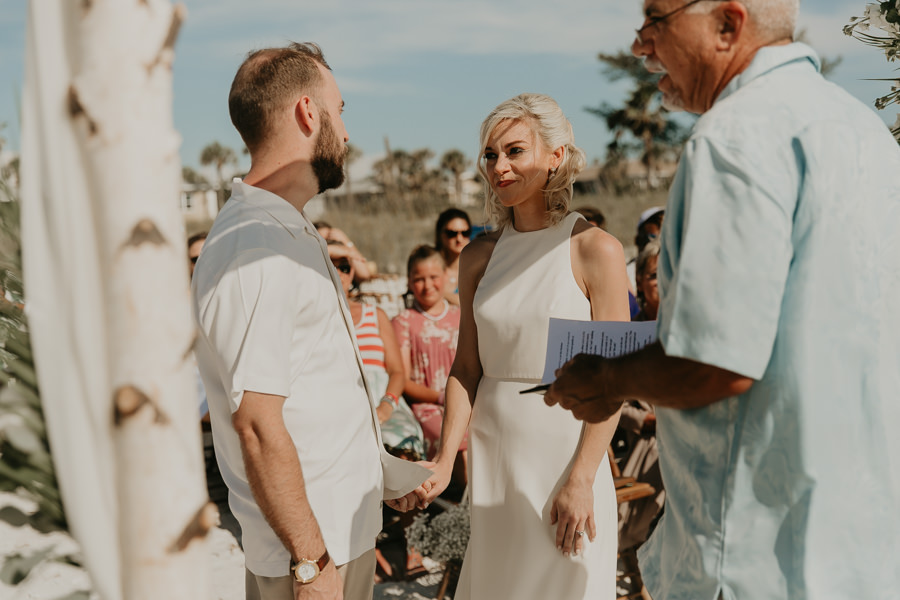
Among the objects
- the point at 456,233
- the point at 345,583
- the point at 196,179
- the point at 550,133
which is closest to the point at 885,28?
the point at 550,133

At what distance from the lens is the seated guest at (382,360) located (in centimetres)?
537

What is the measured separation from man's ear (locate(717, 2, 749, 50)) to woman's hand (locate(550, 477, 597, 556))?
62.8 inches

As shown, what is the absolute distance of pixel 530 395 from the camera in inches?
109

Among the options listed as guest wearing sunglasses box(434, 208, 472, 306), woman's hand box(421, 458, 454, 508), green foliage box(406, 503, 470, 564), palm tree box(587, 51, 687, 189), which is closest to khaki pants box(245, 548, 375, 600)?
woman's hand box(421, 458, 454, 508)

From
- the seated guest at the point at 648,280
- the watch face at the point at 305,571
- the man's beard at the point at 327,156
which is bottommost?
the watch face at the point at 305,571

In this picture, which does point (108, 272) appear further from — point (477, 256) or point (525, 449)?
point (477, 256)

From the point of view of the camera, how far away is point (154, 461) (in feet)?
3.28

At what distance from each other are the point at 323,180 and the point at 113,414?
4.98 ft

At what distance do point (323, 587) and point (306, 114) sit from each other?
136 centimetres

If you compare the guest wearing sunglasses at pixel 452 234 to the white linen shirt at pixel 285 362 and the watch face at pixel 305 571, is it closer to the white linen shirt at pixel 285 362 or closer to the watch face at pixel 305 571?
the white linen shirt at pixel 285 362

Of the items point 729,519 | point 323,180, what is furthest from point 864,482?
point 323,180

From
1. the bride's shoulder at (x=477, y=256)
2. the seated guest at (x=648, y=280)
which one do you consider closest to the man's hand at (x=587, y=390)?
the bride's shoulder at (x=477, y=256)

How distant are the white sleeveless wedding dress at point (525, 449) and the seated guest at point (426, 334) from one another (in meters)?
2.98

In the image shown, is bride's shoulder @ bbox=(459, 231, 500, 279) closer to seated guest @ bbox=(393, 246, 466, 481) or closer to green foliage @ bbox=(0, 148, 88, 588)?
green foliage @ bbox=(0, 148, 88, 588)
